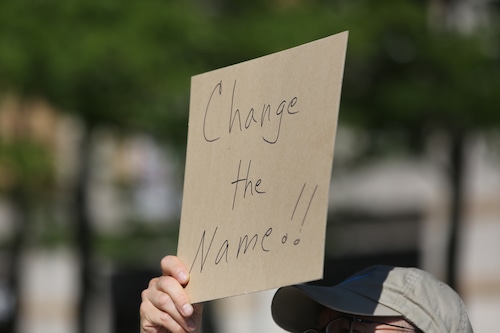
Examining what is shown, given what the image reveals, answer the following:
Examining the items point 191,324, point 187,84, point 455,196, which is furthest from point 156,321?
point 455,196

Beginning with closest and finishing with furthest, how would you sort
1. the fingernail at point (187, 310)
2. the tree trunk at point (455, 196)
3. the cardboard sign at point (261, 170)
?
the cardboard sign at point (261, 170) → the fingernail at point (187, 310) → the tree trunk at point (455, 196)

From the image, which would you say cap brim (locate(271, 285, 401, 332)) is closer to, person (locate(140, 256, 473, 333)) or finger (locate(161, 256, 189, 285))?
person (locate(140, 256, 473, 333))

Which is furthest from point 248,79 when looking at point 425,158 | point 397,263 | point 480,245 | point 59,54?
point 397,263

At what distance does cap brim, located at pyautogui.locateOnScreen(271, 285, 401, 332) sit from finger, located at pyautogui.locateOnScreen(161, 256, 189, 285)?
257 mm

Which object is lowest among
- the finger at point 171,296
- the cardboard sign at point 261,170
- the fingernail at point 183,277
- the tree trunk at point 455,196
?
the finger at point 171,296

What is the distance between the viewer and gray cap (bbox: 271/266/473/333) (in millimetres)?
2449

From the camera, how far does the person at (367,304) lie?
2.44 meters

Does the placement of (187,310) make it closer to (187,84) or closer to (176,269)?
(176,269)

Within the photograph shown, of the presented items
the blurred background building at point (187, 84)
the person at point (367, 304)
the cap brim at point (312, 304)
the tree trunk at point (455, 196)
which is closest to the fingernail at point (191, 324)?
the person at point (367, 304)

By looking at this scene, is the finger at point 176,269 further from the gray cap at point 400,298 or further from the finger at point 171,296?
the gray cap at point 400,298

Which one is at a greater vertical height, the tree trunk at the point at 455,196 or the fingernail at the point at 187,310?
the tree trunk at the point at 455,196

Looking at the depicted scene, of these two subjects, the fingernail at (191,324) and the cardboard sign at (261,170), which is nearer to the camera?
the cardboard sign at (261,170)

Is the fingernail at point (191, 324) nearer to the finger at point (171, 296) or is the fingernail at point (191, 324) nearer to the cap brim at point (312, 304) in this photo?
the finger at point (171, 296)

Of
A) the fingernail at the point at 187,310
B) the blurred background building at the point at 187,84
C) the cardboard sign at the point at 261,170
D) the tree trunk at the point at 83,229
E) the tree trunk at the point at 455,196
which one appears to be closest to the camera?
the cardboard sign at the point at 261,170
